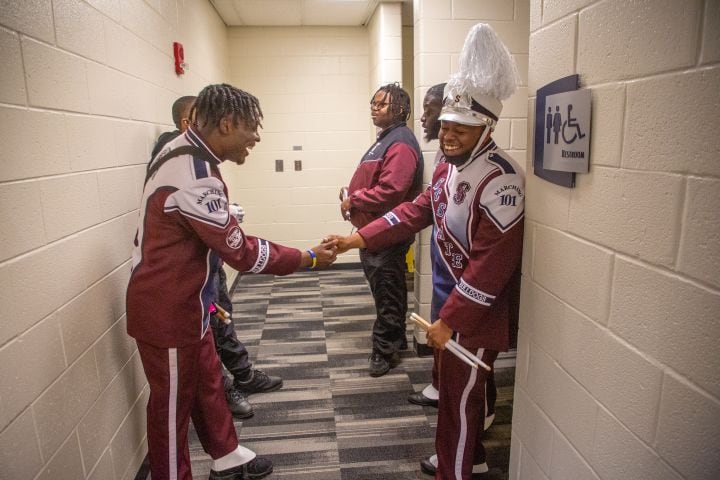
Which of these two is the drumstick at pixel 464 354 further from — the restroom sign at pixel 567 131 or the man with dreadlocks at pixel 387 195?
the man with dreadlocks at pixel 387 195

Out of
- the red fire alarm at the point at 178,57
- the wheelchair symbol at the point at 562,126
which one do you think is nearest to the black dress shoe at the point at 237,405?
the red fire alarm at the point at 178,57

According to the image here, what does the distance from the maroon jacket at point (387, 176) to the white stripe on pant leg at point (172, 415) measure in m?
1.44

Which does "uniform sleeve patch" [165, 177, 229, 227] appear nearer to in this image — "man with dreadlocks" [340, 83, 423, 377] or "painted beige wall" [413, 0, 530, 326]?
"man with dreadlocks" [340, 83, 423, 377]

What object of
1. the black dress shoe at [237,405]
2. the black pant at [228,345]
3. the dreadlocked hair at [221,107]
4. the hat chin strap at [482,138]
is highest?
the dreadlocked hair at [221,107]

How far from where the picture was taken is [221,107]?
169 cm

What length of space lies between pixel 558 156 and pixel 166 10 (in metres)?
2.47

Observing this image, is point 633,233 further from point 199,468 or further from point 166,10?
point 166,10

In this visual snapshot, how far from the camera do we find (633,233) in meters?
0.92

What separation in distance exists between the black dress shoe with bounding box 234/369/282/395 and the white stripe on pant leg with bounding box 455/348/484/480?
1.39 m

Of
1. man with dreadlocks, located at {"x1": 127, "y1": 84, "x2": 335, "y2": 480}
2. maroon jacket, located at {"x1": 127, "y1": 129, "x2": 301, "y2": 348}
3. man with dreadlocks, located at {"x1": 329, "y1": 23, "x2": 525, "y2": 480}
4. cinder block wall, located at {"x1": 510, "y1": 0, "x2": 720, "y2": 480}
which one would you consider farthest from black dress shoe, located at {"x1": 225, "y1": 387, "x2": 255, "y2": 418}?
cinder block wall, located at {"x1": 510, "y1": 0, "x2": 720, "y2": 480}

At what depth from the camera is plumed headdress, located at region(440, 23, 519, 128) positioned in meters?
1.51

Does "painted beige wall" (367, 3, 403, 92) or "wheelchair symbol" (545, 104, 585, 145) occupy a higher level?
"painted beige wall" (367, 3, 403, 92)

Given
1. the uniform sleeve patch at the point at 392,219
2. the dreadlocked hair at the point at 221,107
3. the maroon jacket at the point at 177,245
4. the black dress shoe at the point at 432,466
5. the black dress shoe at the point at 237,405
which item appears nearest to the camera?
the maroon jacket at the point at 177,245

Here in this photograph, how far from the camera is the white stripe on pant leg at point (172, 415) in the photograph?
1.65m
